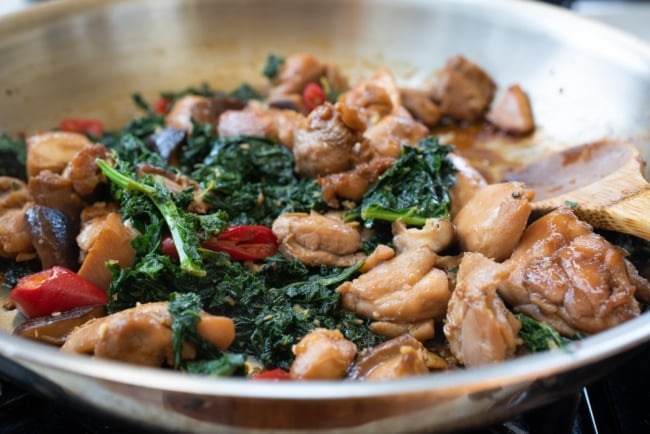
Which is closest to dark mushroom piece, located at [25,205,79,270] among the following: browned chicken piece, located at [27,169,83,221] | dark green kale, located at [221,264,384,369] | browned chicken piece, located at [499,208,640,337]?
browned chicken piece, located at [27,169,83,221]

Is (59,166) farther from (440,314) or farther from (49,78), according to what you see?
(440,314)

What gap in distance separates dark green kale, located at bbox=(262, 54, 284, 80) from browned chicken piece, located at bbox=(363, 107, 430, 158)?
1198mm

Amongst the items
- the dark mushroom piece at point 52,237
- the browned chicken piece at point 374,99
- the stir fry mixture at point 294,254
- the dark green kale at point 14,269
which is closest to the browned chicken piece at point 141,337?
the stir fry mixture at point 294,254

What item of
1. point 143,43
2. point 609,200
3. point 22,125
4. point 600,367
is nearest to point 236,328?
point 600,367

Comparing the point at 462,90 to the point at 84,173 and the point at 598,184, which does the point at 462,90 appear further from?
the point at 84,173

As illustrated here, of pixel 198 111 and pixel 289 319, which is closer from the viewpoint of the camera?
pixel 289 319

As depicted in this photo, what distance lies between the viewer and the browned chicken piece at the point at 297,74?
492 cm

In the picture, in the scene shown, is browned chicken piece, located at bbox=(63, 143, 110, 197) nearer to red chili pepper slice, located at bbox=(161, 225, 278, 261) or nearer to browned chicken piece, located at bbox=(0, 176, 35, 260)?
browned chicken piece, located at bbox=(0, 176, 35, 260)

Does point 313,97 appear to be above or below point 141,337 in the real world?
above

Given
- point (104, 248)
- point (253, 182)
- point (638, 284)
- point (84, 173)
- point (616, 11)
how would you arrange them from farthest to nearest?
point (616, 11)
point (253, 182)
point (84, 173)
point (104, 248)
point (638, 284)

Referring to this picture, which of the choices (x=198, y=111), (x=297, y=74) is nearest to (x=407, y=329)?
(x=198, y=111)

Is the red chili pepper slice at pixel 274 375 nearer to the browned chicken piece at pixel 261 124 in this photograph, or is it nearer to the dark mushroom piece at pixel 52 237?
the dark mushroom piece at pixel 52 237

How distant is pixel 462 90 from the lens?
4816mm

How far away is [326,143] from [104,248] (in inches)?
53.5
